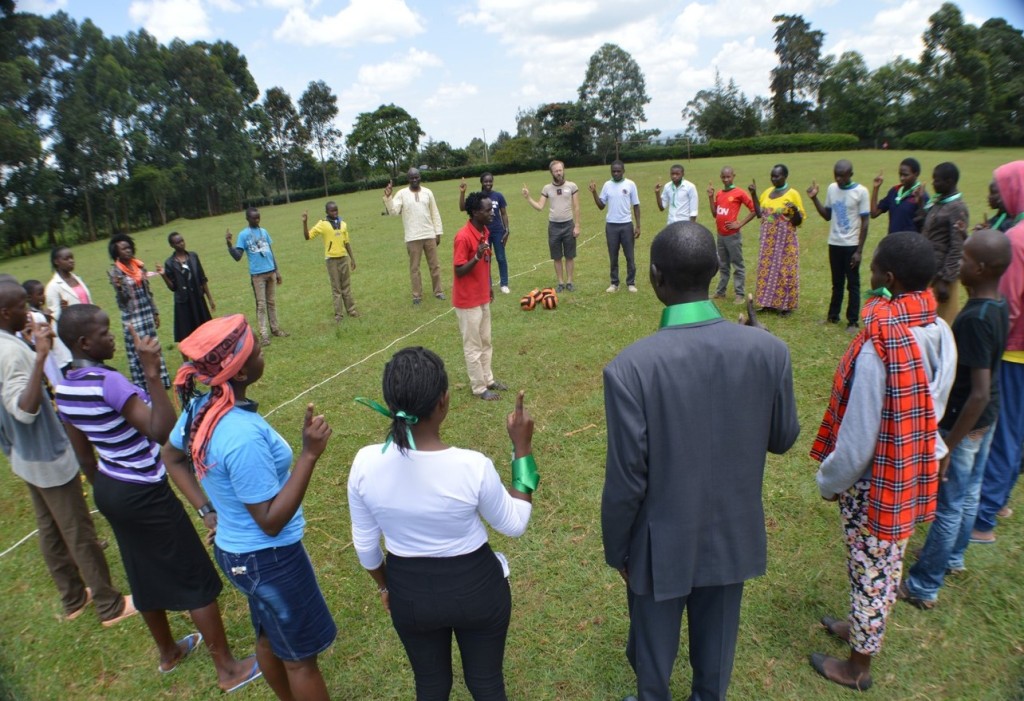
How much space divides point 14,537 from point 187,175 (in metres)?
53.4

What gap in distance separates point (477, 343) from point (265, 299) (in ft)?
16.3

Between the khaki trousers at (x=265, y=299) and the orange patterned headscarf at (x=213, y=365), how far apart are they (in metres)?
7.37

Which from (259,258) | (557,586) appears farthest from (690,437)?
(259,258)

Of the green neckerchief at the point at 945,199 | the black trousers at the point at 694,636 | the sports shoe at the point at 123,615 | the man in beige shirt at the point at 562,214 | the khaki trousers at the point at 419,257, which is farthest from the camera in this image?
the khaki trousers at the point at 419,257

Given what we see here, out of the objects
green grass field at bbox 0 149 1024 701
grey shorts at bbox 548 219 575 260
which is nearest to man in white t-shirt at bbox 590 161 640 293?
grey shorts at bbox 548 219 575 260

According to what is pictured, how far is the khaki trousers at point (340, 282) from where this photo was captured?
1011 cm

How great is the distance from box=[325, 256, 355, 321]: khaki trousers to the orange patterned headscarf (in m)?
7.99

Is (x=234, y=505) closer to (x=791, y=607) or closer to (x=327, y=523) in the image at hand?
(x=327, y=523)

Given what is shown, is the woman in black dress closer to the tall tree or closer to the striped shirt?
the striped shirt

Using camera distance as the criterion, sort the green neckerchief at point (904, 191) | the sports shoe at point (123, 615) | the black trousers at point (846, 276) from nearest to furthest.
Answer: the sports shoe at point (123, 615) → the green neckerchief at point (904, 191) → the black trousers at point (846, 276)

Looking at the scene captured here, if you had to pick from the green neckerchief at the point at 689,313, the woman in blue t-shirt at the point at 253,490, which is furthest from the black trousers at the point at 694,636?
the woman in blue t-shirt at the point at 253,490

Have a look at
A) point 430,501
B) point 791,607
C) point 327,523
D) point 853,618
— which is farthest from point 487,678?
point 327,523

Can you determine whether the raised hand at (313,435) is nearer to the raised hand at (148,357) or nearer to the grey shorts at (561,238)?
the raised hand at (148,357)

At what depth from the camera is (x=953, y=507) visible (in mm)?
3211
